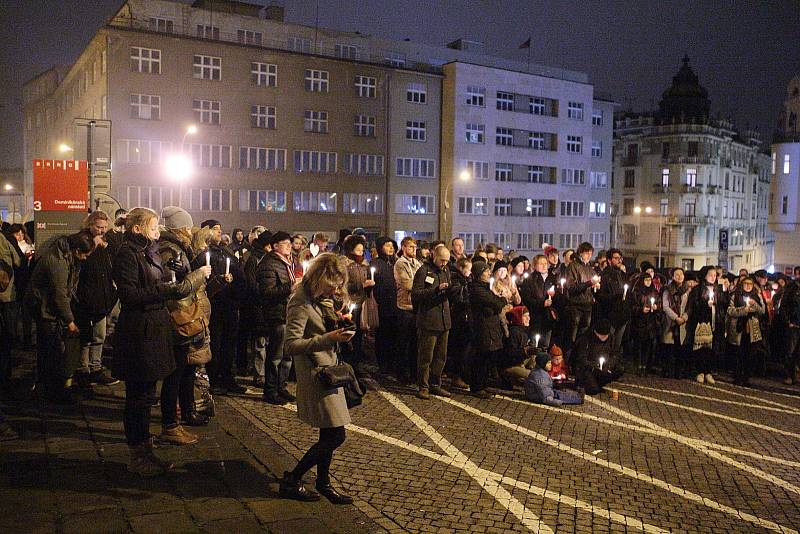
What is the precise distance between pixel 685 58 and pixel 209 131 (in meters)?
65.1

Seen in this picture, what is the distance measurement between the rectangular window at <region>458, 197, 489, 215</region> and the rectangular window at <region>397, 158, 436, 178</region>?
10.3 feet

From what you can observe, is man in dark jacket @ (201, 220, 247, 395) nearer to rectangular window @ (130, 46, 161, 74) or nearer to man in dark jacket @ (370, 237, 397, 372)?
man in dark jacket @ (370, 237, 397, 372)

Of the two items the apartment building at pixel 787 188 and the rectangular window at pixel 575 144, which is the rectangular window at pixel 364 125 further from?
the apartment building at pixel 787 188

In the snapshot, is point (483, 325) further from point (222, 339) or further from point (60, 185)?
point (60, 185)

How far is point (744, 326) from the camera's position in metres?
13.1

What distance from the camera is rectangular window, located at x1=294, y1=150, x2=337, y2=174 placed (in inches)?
1885

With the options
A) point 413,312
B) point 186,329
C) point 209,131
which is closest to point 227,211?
point 209,131

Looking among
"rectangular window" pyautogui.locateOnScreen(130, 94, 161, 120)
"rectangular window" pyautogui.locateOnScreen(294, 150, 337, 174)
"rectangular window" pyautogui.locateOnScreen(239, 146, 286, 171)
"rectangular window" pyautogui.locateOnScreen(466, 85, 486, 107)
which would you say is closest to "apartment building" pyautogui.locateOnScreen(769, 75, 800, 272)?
"rectangular window" pyautogui.locateOnScreen(466, 85, 486, 107)

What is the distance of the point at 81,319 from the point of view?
933cm

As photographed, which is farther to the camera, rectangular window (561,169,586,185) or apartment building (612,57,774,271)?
apartment building (612,57,774,271)

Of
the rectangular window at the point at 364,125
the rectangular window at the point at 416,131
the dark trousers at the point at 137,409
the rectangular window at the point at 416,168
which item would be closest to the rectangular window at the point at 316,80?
the rectangular window at the point at 364,125

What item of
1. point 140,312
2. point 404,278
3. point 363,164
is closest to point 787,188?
point 363,164

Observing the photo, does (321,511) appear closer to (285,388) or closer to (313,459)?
(313,459)

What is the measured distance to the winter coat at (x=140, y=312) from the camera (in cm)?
614
